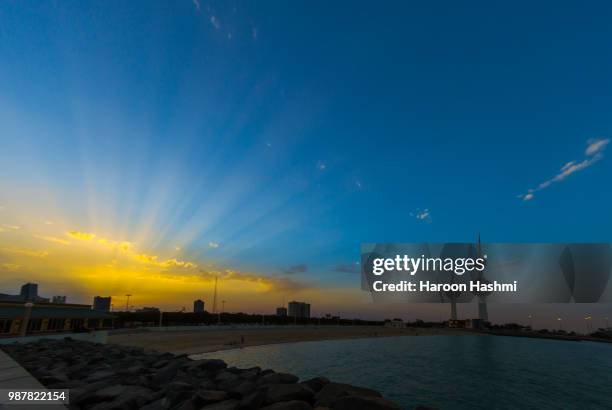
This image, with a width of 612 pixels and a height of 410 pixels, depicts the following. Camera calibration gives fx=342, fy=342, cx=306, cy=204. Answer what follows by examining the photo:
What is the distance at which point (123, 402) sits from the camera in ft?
41.4

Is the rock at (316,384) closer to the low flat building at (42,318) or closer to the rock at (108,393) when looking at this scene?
the rock at (108,393)

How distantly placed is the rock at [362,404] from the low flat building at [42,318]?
119ft

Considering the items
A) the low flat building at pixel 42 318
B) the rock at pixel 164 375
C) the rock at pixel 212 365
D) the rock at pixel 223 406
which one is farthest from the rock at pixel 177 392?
the low flat building at pixel 42 318

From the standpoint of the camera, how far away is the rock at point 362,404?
37.5 feet

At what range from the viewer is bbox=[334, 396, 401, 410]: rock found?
11.4 metres

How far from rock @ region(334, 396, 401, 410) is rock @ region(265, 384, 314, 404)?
6.51 ft

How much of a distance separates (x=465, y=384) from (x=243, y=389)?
30.0m

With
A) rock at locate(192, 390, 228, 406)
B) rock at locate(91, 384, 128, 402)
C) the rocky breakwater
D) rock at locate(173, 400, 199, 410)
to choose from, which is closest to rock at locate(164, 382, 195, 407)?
the rocky breakwater

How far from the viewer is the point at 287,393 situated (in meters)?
13.3

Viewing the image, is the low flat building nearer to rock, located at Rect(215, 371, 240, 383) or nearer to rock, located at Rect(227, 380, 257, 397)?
rock, located at Rect(215, 371, 240, 383)

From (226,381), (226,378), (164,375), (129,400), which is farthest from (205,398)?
(164,375)

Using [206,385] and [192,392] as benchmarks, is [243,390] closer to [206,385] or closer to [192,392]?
[192,392]

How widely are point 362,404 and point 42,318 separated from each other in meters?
44.3

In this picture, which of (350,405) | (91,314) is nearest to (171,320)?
(91,314)
